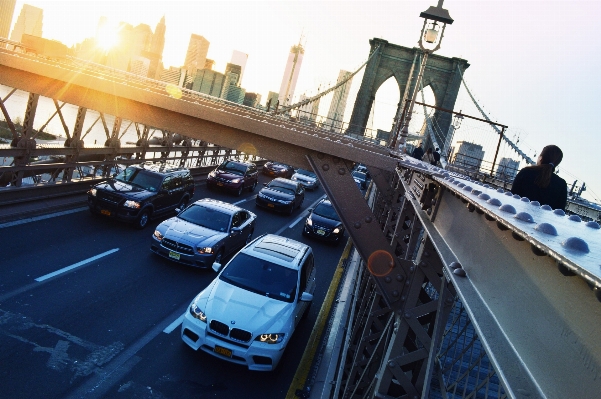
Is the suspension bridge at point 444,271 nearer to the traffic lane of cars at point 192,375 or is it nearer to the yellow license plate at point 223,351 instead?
the traffic lane of cars at point 192,375

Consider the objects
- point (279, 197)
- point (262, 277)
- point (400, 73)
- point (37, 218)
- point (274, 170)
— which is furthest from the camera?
point (400, 73)

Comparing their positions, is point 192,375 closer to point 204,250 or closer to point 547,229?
point 204,250

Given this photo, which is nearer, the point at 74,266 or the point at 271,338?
the point at 271,338

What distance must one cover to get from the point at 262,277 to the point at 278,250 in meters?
1.10

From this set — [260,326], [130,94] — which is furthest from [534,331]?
[130,94]

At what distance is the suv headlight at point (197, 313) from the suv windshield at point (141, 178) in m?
7.92

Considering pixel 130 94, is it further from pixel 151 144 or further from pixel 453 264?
pixel 151 144

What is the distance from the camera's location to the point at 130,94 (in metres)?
7.64

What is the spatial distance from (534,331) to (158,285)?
9786 mm

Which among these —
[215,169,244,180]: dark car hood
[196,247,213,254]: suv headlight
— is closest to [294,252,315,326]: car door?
[196,247,213,254]: suv headlight

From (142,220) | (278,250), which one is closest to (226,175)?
(142,220)

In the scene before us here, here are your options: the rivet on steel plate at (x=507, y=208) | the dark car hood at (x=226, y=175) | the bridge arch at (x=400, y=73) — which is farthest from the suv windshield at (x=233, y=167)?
the bridge arch at (x=400, y=73)

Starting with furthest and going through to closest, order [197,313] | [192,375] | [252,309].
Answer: [252,309] → [197,313] → [192,375]

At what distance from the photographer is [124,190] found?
551 inches
